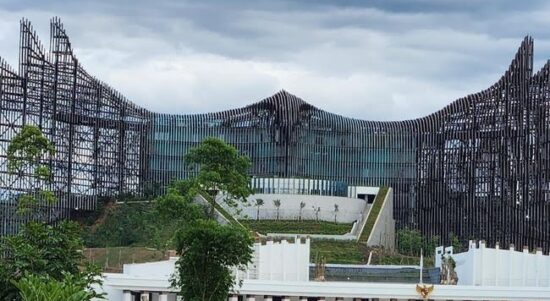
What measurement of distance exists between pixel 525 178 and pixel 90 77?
36677 mm

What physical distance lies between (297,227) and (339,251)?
34.8ft

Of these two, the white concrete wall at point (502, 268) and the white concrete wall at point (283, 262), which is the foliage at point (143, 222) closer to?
the white concrete wall at point (283, 262)

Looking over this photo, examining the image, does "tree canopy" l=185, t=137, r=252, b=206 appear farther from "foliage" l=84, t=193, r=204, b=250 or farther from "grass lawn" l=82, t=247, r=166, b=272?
"grass lawn" l=82, t=247, r=166, b=272

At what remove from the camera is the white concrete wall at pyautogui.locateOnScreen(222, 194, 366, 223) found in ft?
362

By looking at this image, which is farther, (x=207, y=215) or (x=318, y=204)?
(x=318, y=204)

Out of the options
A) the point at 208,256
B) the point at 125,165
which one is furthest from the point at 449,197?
the point at 208,256

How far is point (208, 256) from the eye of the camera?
55375 millimetres

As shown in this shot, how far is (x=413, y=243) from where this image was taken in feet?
346

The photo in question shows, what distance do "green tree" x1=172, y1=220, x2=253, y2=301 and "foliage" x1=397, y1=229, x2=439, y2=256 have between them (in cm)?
4872

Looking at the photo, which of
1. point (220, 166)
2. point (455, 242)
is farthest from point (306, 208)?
point (220, 166)

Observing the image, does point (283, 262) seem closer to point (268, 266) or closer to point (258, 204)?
point (268, 266)

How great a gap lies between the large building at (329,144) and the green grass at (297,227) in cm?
988

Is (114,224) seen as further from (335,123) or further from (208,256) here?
(208,256)

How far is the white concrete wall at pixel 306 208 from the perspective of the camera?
110 metres
